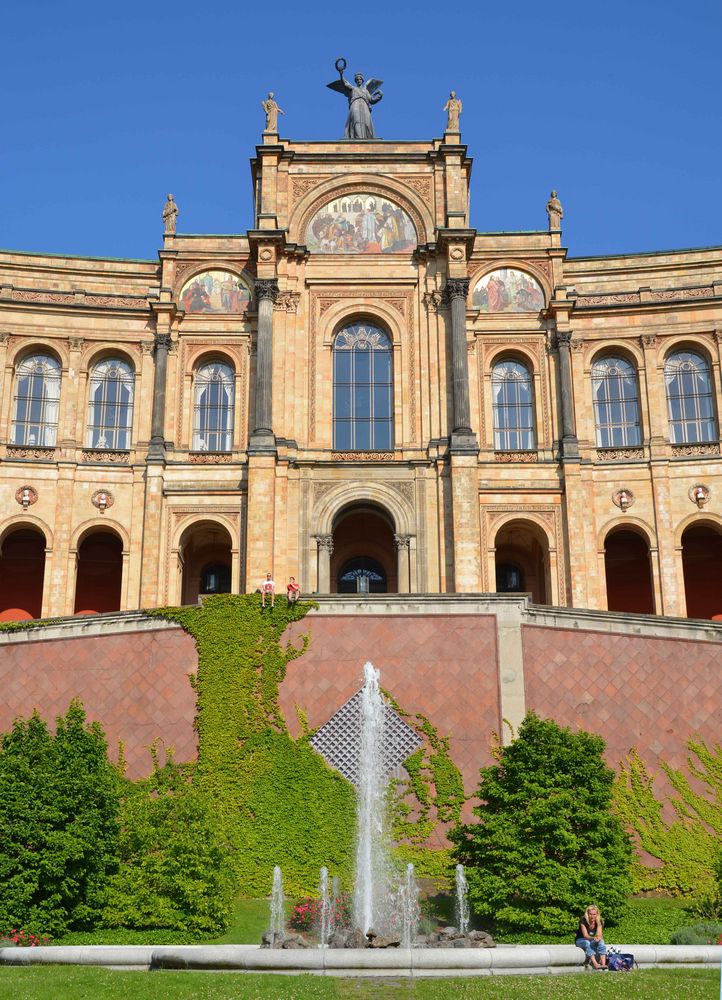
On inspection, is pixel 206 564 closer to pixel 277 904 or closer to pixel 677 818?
pixel 277 904

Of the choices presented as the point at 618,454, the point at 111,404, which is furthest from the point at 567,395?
the point at 111,404

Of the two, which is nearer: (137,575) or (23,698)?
(23,698)

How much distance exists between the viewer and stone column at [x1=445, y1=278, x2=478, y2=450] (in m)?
39.0

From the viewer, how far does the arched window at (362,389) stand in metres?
40.9

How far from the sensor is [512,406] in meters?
41.5

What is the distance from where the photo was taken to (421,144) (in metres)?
43.2

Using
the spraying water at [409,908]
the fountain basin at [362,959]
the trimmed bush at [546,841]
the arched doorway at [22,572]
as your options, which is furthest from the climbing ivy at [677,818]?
the arched doorway at [22,572]

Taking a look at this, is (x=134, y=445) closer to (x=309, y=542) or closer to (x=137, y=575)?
(x=137, y=575)

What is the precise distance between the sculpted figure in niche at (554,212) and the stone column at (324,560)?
49.8 feet

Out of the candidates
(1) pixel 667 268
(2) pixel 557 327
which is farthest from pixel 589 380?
(1) pixel 667 268

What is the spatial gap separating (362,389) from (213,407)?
5.54 meters

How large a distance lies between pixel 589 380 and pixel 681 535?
21.7 ft

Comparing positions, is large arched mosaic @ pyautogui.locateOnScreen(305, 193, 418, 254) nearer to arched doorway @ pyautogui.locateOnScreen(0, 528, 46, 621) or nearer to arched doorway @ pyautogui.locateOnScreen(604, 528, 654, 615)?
arched doorway @ pyautogui.locateOnScreen(604, 528, 654, 615)

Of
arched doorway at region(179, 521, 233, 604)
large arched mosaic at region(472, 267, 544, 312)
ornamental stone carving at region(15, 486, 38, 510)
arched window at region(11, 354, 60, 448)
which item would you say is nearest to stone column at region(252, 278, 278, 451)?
arched doorway at region(179, 521, 233, 604)
